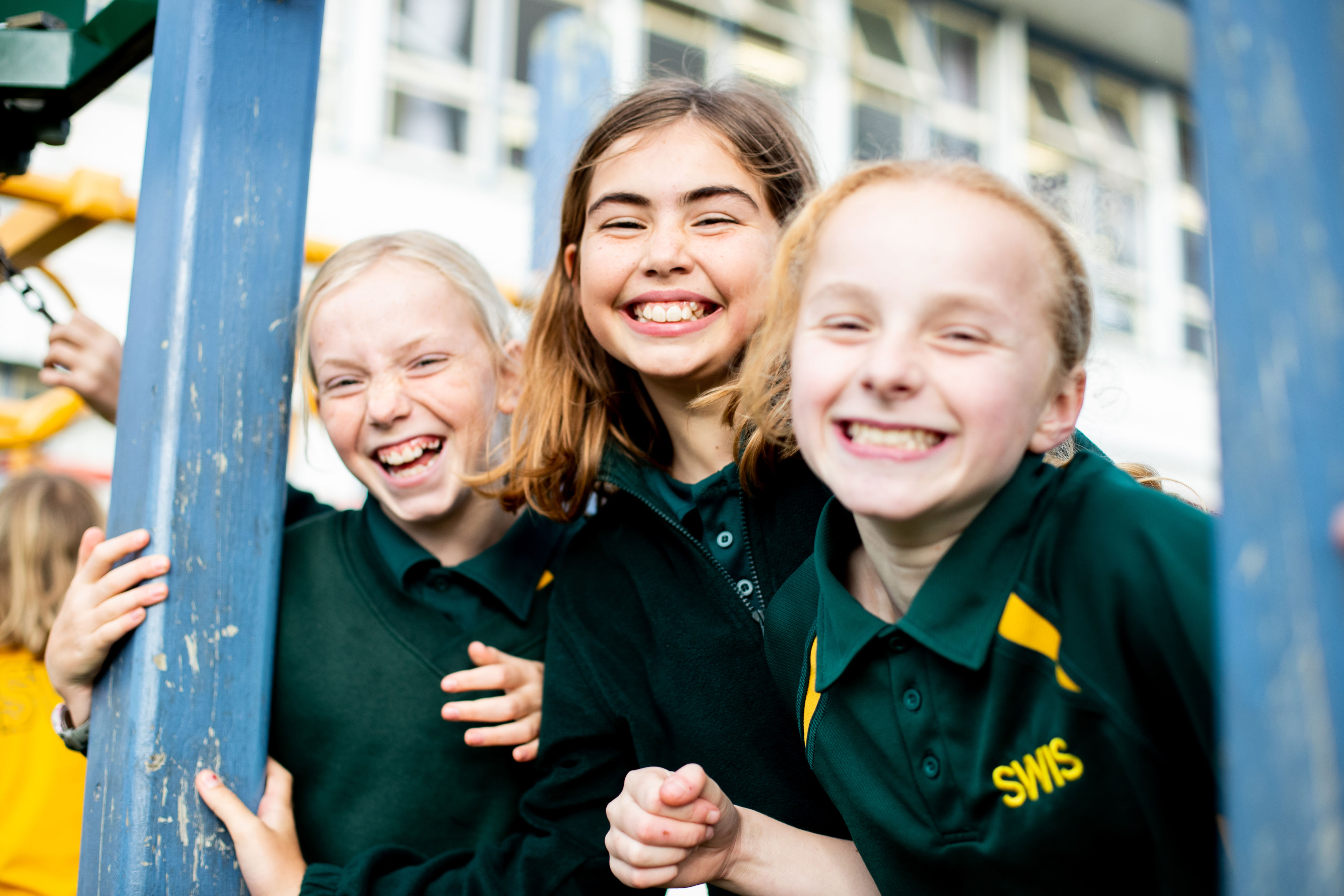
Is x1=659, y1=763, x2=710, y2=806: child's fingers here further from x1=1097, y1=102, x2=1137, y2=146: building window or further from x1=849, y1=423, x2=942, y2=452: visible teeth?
x1=1097, y1=102, x2=1137, y2=146: building window

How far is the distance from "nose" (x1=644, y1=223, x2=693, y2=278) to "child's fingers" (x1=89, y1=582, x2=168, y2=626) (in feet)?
2.46

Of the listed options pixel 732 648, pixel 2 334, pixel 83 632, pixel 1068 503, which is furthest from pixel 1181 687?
pixel 2 334

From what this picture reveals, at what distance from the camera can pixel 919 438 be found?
956mm

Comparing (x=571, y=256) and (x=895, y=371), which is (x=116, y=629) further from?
(x=895, y=371)

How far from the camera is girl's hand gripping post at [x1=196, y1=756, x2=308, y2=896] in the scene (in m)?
1.33

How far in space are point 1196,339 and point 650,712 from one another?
10.7 meters

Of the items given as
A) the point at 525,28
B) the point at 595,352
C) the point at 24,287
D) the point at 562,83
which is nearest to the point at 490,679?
the point at 595,352

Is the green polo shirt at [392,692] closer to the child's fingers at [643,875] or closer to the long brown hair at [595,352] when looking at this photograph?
the long brown hair at [595,352]

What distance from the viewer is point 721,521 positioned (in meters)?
1.41

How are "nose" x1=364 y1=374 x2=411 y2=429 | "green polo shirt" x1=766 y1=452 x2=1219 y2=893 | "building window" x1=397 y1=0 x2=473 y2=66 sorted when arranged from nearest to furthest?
"green polo shirt" x1=766 y1=452 x2=1219 y2=893, "nose" x1=364 y1=374 x2=411 y2=429, "building window" x1=397 y1=0 x2=473 y2=66

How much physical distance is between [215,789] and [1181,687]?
1.13 metres

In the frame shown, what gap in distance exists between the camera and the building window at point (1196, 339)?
414 inches

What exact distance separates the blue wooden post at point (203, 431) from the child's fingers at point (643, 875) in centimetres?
59

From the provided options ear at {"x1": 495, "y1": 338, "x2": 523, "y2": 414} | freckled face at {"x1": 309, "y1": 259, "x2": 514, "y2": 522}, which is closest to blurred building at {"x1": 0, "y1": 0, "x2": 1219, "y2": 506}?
ear at {"x1": 495, "y1": 338, "x2": 523, "y2": 414}
